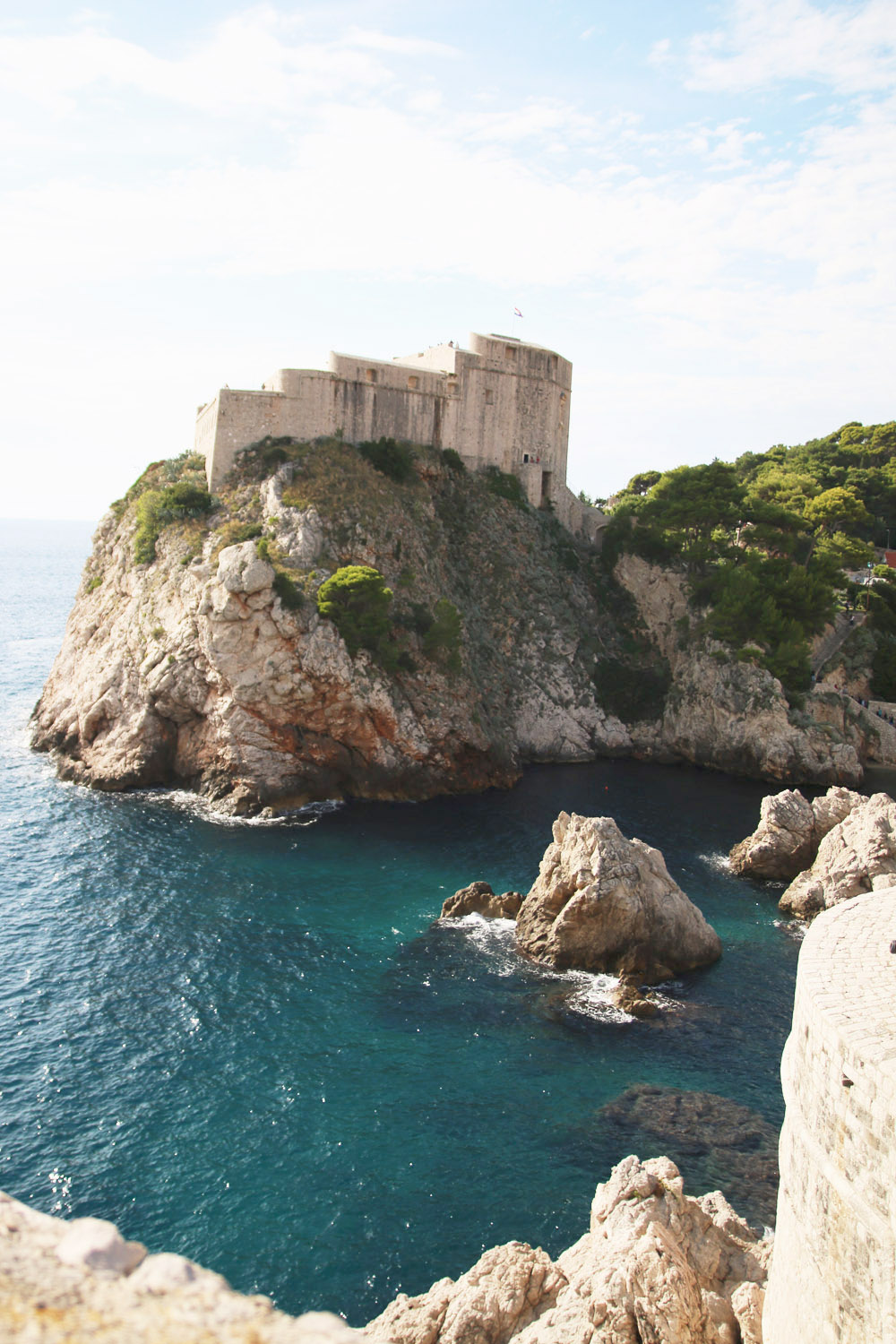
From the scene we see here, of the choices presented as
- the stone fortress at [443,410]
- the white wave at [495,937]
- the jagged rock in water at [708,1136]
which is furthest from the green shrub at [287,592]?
the jagged rock in water at [708,1136]

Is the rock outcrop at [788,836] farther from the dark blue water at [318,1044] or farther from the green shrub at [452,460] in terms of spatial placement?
the green shrub at [452,460]

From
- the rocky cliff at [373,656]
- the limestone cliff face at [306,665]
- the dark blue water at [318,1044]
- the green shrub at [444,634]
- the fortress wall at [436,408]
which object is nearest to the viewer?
the dark blue water at [318,1044]

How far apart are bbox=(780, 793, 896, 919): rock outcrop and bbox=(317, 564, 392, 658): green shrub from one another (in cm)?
2016

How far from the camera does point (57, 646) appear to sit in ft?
258

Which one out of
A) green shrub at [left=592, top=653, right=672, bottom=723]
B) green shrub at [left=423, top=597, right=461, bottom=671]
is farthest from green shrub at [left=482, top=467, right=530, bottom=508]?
green shrub at [left=423, top=597, right=461, bottom=671]

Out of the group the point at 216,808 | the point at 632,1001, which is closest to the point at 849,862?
the point at 632,1001

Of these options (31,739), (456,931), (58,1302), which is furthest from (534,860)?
(58,1302)

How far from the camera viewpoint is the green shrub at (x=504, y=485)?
57500 mm

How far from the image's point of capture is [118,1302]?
3.58 metres

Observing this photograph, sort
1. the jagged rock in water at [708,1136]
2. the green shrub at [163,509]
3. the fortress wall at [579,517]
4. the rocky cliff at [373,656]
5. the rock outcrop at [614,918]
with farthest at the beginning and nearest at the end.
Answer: the fortress wall at [579,517]
the green shrub at [163,509]
the rocky cliff at [373,656]
the rock outcrop at [614,918]
the jagged rock in water at [708,1136]

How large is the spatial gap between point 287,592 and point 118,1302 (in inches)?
1517

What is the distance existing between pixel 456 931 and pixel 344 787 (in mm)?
14807

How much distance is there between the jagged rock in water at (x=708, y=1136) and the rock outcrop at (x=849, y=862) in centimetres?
1180

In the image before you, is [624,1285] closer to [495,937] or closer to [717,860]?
[495,937]
